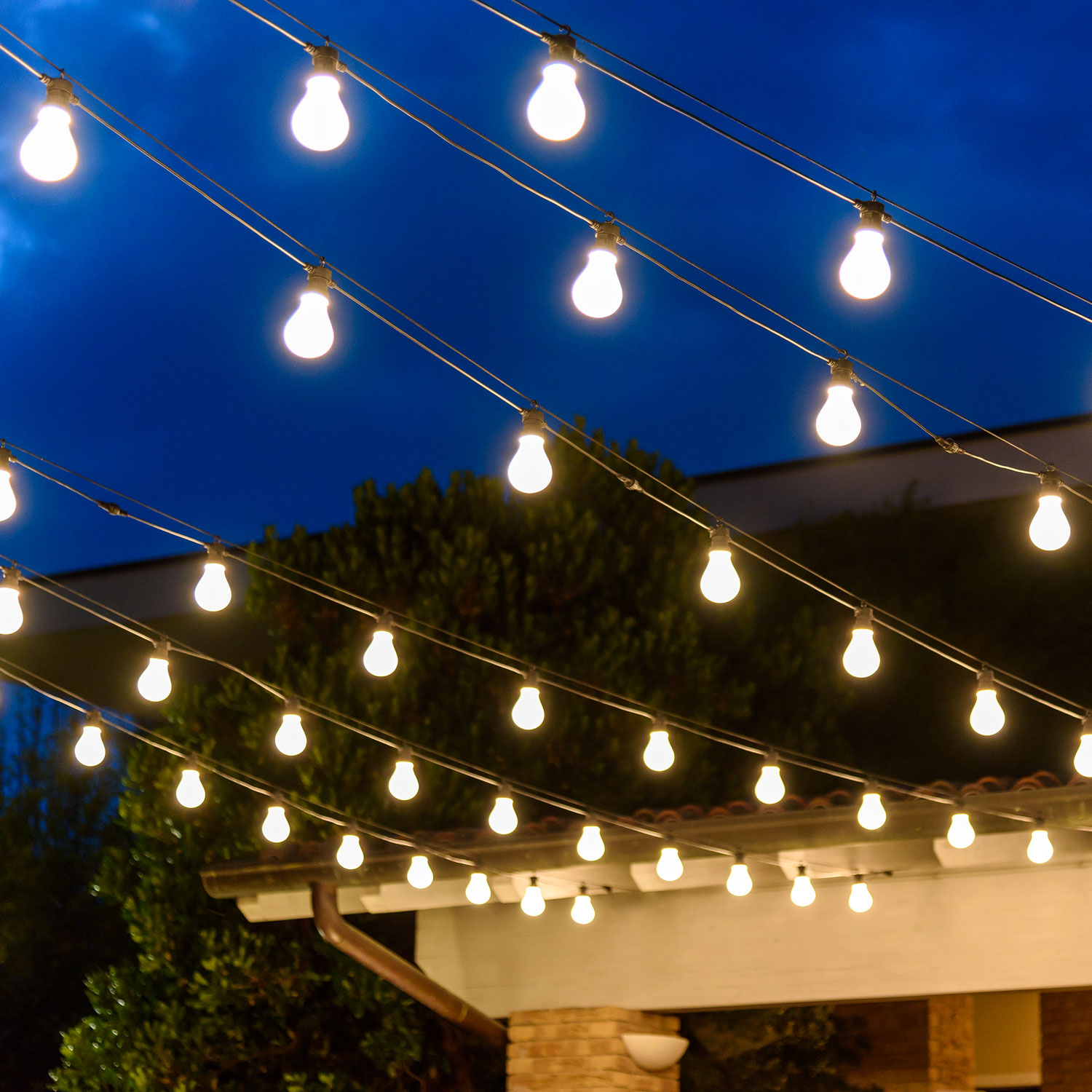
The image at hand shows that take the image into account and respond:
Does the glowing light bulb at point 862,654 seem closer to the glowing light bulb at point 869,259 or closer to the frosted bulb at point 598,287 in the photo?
the glowing light bulb at point 869,259

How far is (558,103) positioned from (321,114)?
500 millimetres

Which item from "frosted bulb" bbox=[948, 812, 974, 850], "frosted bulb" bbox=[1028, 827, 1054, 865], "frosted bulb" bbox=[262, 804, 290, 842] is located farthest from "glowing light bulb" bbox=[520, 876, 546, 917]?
"frosted bulb" bbox=[1028, 827, 1054, 865]

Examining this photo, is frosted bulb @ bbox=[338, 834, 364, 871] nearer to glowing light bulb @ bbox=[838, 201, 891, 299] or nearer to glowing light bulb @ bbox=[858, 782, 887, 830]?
glowing light bulb @ bbox=[858, 782, 887, 830]

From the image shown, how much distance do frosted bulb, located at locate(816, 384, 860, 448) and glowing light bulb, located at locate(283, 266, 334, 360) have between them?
1.23 metres

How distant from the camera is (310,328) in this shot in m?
3.39

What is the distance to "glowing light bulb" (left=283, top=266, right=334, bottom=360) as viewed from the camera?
11.1 ft

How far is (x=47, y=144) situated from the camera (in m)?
2.94

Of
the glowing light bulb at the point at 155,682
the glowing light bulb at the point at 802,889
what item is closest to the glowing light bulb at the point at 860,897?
the glowing light bulb at the point at 802,889

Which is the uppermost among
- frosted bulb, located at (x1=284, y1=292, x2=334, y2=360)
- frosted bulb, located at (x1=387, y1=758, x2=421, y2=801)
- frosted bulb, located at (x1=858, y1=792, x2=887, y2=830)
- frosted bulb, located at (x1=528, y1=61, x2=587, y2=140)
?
frosted bulb, located at (x1=528, y1=61, x2=587, y2=140)

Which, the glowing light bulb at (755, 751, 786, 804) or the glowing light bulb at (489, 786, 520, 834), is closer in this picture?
the glowing light bulb at (755, 751, 786, 804)

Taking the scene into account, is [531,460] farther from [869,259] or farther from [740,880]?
[740,880]

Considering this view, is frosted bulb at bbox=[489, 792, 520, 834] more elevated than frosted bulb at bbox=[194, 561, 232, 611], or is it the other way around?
frosted bulb at bbox=[194, 561, 232, 611]

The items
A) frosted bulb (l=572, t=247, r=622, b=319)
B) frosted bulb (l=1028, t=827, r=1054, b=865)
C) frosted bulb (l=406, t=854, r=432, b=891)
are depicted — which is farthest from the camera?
frosted bulb (l=406, t=854, r=432, b=891)

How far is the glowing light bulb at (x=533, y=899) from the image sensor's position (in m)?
6.75
